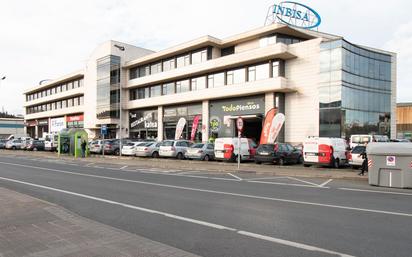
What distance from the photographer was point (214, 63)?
44031 millimetres

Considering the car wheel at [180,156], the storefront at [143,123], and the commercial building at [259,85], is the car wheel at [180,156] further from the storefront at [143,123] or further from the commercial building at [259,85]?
the storefront at [143,123]

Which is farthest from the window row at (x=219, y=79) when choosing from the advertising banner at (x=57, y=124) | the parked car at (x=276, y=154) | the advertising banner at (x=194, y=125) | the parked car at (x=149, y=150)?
the advertising banner at (x=57, y=124)

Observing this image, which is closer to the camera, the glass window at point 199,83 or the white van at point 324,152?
the white van at point 324,152

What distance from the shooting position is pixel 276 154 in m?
23.3

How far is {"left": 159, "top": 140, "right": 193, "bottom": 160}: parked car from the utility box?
17.9m

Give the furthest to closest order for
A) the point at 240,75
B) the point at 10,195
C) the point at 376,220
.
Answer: the point at 240,75
the point at 10,195
the point at 376,220

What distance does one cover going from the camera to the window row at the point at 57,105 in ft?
246

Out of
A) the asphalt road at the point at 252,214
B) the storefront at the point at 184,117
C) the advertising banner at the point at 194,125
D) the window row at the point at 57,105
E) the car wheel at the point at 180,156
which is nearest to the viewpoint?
the asphalt road at the point at 252,214

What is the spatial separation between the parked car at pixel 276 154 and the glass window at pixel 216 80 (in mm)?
21295

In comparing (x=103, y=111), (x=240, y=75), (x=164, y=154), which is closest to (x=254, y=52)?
(x=240, y=75)

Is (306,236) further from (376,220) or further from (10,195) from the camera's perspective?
(10,195)

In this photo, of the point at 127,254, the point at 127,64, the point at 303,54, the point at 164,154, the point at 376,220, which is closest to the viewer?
the point at 127,254

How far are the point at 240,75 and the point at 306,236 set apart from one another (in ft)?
122

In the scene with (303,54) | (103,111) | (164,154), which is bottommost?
(164,154)
